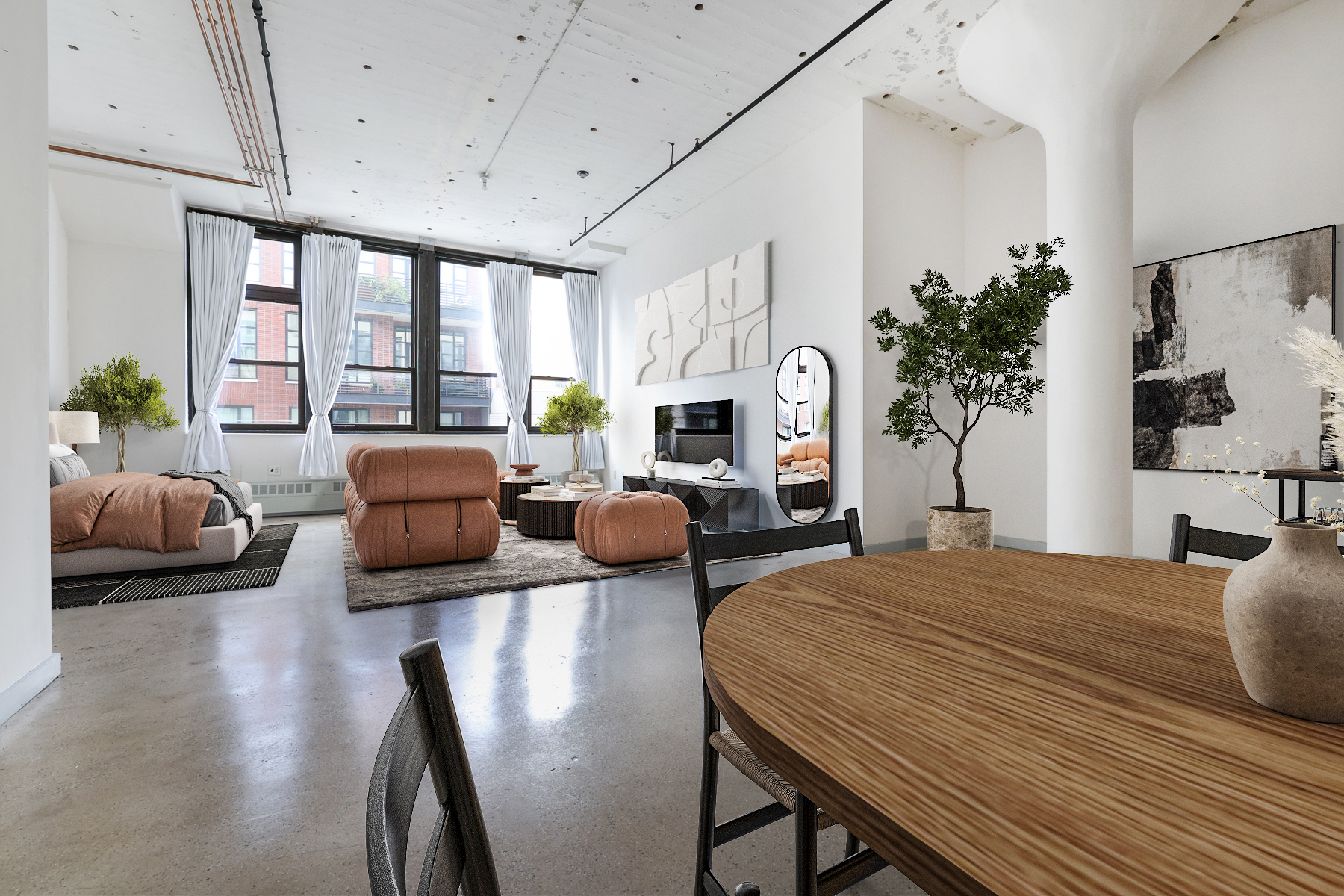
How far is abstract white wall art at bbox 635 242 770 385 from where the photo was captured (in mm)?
5305

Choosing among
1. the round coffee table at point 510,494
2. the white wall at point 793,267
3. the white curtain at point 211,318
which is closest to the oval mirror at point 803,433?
the white wall at point 793,267

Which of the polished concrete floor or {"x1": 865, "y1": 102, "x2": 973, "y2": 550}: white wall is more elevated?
{"x1": 865, "y1": 102, "x2": 973, "y2": 550}: white wall

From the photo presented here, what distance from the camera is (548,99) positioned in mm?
4387

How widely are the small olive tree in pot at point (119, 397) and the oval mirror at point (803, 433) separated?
5.78 m

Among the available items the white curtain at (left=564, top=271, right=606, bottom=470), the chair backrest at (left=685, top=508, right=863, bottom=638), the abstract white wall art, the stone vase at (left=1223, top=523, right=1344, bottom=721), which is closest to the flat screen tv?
the abstract white wall art

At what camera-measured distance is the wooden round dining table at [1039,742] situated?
1.09 feet

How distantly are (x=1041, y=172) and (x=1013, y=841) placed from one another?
5.14m

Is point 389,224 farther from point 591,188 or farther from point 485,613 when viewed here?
point 485,613

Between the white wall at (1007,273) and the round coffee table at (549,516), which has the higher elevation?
the white wall at (1007,273)

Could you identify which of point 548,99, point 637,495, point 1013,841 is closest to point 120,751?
point 1013,841

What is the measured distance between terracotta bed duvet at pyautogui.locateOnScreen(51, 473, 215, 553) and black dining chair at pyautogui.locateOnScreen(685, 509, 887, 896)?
155 inches

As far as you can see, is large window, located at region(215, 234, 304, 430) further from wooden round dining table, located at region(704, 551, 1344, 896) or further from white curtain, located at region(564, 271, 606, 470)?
wooden round dining table, located at region(704, 551, 1344, 896)

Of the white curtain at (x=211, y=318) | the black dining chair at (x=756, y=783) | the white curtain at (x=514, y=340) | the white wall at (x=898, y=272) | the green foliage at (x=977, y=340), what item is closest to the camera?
the black dining chair at (x=756, y=783)

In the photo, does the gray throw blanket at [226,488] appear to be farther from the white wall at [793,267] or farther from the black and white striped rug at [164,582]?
the white wall at [793,267]
